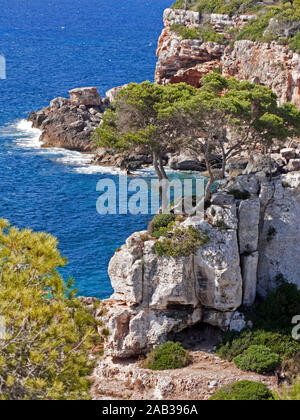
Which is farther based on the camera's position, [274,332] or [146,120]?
[146,120]

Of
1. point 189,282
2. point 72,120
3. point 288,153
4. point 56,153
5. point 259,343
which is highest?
point 72,120

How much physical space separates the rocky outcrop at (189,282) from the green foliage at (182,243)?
27 centimetres

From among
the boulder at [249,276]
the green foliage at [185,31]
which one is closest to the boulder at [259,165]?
the boulder at [249,276]

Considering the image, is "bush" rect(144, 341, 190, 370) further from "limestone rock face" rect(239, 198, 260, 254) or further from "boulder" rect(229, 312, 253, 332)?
"limestone rock face" rect(239, 198, 260, 254)

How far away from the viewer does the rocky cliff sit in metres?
71.0

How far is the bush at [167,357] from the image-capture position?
32219 millimetres

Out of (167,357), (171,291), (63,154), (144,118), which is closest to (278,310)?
(171,291)

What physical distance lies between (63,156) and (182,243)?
42.4 meters

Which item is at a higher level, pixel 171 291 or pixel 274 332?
pixel 171 291

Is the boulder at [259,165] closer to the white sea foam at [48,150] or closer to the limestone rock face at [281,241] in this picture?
the limestone rock face at [281,241]

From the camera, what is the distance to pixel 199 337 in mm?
34656

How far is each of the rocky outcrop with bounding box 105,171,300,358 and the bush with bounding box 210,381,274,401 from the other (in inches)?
187

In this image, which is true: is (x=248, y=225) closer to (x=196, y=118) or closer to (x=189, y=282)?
(x=189, y=282)
